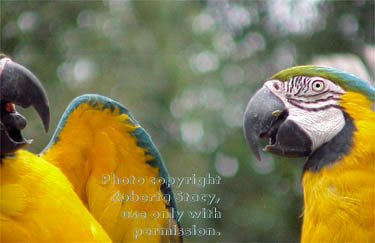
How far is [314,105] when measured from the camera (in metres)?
1.67

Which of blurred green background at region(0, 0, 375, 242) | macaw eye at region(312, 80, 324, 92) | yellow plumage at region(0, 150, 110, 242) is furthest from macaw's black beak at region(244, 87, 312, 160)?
yellow plumage at region(0, 150, 110, 242)

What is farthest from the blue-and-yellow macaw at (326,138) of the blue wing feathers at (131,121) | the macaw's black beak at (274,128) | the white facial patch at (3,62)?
the white facial patch at (3,62)

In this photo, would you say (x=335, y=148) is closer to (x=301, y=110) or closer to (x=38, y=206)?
(x=301, y=110)

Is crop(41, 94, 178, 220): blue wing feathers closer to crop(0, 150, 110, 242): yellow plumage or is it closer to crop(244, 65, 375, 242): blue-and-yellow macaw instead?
crop(0, 150, 110, 242): yellow plumage

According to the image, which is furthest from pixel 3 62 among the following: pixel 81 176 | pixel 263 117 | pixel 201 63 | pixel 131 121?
pixel 201 63

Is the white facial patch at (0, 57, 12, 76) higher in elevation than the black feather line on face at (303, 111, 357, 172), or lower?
higher

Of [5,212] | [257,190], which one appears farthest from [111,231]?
[257,190]

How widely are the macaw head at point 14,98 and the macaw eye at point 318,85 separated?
864 mm

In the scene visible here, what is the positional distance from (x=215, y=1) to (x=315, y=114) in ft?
6.96

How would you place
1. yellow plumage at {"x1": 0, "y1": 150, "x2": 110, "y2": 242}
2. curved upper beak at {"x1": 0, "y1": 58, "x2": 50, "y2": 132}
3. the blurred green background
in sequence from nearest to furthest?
1. curved upper beak at {"x1": 0, "y1": 58, "x2": 50, "y2": 132}
2. yellow plumage at {"x1": 0, "y1": 150, "x2": 110, "y2": 242}
3. the blurred green background

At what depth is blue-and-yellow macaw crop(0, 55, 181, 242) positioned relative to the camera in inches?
59.1

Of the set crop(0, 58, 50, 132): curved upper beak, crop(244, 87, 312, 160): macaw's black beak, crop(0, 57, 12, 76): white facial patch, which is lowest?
crop(244, 87, 312, 160): macaw's black beak

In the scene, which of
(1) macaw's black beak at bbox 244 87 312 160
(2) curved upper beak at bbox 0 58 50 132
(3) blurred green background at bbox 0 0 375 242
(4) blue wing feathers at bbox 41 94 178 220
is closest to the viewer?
(2) curved upper beak at bbox 0 58 50 132

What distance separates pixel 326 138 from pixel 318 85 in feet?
0.60
